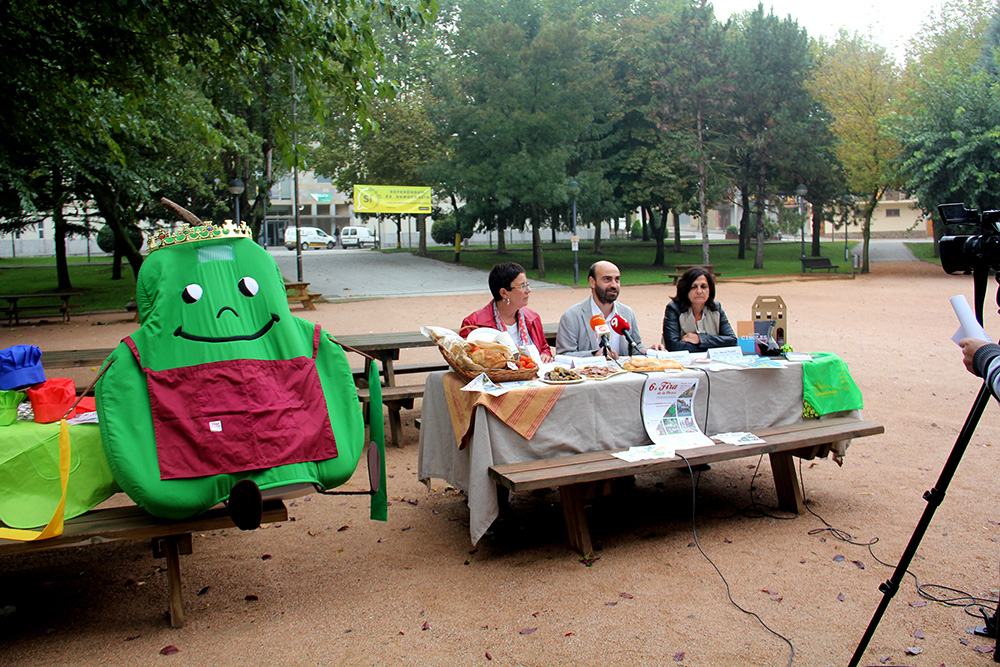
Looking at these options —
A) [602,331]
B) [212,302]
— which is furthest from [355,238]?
[212,302]

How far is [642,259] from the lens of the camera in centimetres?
3638

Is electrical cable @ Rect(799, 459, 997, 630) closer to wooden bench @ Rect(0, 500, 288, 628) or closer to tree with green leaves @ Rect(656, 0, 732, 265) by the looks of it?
wooden bench @ Rect(0, 500, 288, 628)

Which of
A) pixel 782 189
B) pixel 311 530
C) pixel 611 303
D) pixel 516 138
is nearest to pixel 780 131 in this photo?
pixel 782 189

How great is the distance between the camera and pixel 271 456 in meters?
3.40

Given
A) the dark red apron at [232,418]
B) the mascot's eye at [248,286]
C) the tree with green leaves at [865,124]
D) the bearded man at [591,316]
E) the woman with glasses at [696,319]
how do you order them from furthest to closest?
the tree with green leaves at [865,124]
the woman with glasses at [696,319]
the bearded man at [591,316]
the mascot's eye at [248,286]
the dark red apron at [232,418]

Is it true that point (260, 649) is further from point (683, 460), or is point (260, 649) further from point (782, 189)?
point (782, 189)

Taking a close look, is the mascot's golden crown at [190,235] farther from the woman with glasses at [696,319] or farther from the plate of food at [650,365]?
the woman with glasses at [696,319]

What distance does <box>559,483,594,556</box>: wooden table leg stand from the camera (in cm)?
416

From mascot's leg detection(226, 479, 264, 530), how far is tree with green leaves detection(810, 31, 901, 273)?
28.2 meters

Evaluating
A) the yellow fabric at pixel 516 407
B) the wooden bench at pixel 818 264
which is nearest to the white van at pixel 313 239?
the wooden bench at pixel 818 264

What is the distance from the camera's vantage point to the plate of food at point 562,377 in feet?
14.1

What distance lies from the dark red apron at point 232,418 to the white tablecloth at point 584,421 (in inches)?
34.3

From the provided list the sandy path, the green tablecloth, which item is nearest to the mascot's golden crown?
the green tablecloth

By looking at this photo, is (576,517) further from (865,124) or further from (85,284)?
(865,124)
